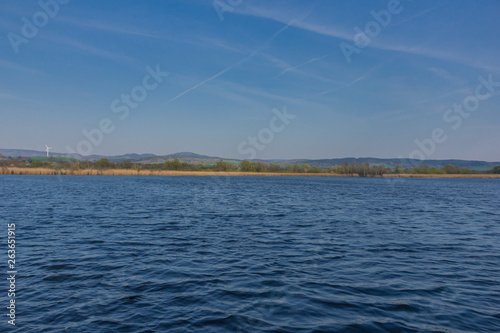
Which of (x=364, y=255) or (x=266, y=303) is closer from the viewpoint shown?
(x=266, y=303)

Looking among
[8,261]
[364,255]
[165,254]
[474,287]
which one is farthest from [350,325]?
[8,261]

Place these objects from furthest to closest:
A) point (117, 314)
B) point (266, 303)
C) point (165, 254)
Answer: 1. point (165, 254)
2. point (266, 303)
3. point (117, 314)

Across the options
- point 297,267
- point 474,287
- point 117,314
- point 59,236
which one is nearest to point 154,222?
point 59,236

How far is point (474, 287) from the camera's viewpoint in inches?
438

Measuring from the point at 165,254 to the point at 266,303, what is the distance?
6796 millimetres

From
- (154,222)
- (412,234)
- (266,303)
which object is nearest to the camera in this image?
(266,303)

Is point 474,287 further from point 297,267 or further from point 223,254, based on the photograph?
point 223,254

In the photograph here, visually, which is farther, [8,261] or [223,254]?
[223,254]

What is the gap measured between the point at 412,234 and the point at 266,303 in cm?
1490

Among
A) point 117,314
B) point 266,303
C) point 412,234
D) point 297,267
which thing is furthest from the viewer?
point 412,234

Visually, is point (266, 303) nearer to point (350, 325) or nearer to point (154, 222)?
point (350, 325)

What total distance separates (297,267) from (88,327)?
307 inches

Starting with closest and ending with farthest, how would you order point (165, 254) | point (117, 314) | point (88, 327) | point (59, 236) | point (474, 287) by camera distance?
point (88, 327) → point (117, 314) → point (474, 287) → point (165, 254) → point (59, 236)

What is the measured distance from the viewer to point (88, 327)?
26.0ft
